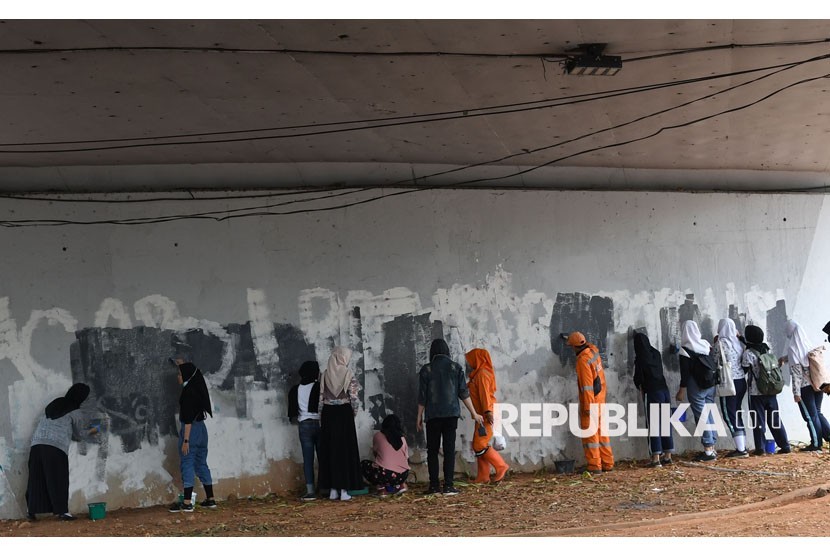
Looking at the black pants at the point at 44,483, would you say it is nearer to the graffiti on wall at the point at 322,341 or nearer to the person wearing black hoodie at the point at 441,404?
the graffiti on wall at the point at 322,341

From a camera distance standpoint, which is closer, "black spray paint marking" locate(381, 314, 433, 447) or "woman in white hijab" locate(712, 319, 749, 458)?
"black spray paint marking" locate(381, 314, 433, 447)

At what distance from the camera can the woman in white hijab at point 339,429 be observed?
11.4 m

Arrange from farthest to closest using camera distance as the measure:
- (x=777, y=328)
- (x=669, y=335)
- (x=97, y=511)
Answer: (x=777, y=328) → (x=669, y=335) → (x=97, y=511)

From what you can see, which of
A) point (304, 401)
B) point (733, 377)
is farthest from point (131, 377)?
point (733, 377)

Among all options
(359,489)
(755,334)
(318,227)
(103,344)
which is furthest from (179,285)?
(755,334)

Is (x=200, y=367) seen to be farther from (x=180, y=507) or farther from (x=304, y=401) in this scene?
(x=180, y=507)

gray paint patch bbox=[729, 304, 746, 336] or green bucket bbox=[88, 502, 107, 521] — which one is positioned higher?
gray paint patch bbox=[729, 304, 746, 336]

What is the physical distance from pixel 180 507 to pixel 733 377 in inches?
291

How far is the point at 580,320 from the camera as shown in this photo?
506 inches

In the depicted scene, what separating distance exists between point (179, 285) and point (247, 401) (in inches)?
66.0

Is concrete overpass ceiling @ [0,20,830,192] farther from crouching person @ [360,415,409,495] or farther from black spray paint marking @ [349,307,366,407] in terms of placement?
crouching person @ [360,415,409,495]

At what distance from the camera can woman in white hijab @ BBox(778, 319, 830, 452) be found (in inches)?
505

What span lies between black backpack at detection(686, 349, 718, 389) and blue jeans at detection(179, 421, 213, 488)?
6484mm

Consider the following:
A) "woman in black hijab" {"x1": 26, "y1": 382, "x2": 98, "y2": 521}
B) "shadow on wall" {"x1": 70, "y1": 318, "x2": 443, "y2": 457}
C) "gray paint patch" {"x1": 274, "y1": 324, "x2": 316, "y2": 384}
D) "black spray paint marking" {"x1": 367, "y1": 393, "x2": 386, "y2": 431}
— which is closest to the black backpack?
"shadow on wall" {"x1": 70, "y1": 318, "x2": 443, "y2": 457}
